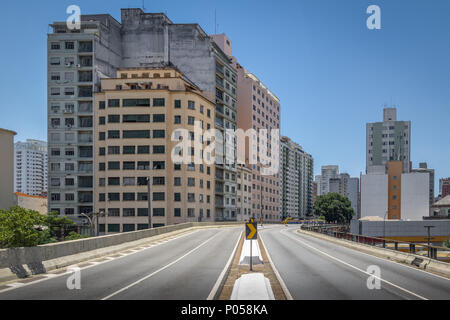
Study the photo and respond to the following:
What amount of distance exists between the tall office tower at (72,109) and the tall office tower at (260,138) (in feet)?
147

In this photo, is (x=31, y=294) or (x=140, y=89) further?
(x=140, y=89)

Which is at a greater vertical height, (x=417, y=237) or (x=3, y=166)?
(x=3, y=166)

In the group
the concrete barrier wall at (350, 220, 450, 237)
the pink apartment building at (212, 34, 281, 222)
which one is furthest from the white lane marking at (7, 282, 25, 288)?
the pink apartment building at (212, 34, 281, 222)

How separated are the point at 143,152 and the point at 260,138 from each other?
2125 inches

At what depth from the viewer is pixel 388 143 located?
135m

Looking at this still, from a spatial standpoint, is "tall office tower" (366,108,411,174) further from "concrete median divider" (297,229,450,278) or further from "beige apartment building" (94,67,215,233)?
"concrete median divider" (297,229,450,278)

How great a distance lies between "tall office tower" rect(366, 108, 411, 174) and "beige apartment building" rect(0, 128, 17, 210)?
11488 centimetres

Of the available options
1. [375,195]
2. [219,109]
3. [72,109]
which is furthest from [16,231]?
[375,195]
